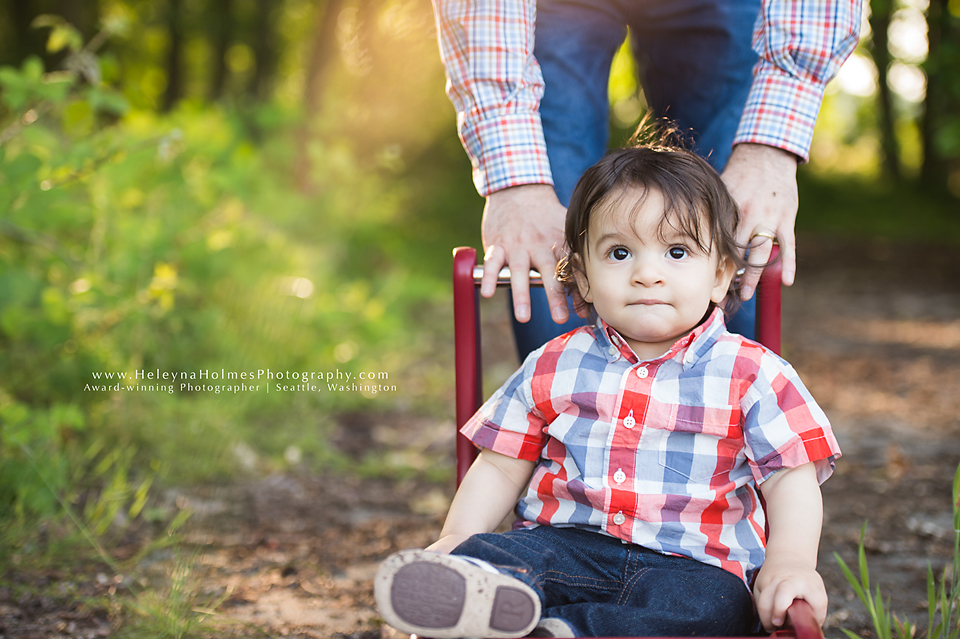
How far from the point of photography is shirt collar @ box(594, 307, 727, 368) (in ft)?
4.18

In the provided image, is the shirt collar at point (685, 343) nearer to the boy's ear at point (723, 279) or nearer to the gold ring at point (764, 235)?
the boy's ear at point (723, 279)

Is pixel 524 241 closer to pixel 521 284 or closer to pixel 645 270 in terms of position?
pixel 521 284

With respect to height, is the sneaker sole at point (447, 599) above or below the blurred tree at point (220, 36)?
below

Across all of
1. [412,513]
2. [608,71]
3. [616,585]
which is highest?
[608,71]

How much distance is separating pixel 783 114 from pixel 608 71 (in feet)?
1.66

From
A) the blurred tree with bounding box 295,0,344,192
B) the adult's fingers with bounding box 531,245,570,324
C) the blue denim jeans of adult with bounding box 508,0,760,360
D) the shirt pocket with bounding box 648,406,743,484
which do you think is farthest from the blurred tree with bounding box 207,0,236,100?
the shirt pocket with bounding box 648,406,743,484

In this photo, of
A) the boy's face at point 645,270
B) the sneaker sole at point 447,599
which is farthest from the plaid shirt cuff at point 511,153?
the sneaker sole at point 447,599

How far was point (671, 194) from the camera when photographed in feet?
4.05

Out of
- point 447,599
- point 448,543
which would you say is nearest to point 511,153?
point 448,543

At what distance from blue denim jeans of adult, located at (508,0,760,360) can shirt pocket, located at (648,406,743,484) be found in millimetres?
428

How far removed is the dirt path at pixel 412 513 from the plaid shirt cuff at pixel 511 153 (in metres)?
0.97

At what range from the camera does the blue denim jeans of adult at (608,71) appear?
1675mm

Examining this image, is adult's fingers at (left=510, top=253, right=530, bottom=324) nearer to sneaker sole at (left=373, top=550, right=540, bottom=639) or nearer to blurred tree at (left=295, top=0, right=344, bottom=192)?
sneaker sole at (left=373, top=550, right=540, bottom=639)

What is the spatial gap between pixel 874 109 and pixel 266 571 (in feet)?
66.8
